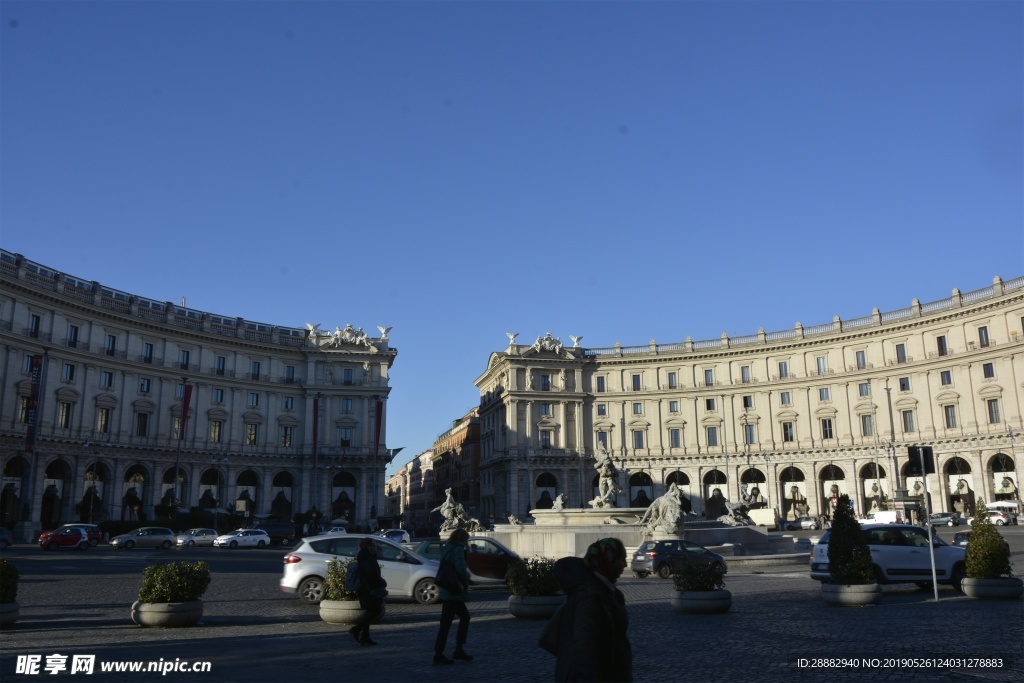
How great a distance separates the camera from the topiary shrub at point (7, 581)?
529 inches

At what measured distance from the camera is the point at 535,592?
595 inches

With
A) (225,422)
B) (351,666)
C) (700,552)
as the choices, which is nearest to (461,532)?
(351,666)

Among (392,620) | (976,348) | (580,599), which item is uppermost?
(976,348)

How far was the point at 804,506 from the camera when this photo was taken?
81.0 meters

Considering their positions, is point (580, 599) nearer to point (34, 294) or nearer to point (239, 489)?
point (34, 294)

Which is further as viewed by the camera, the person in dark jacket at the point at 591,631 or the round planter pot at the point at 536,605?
the round planter pot at the point at 536,605

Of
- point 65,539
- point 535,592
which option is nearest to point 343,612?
point 535,592

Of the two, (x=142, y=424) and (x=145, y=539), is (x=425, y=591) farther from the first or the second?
(x=142, y=424)

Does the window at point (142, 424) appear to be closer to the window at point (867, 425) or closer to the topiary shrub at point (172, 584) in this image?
the topiary shrub at point (172, 584)

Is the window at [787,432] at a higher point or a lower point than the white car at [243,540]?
higher

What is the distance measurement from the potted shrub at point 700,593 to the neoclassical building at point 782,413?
173 ft

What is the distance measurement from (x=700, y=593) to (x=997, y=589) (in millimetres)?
6364

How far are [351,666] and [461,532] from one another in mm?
2480

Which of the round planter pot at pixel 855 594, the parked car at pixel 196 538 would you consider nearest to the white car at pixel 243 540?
the parked car at pixel 196 538
